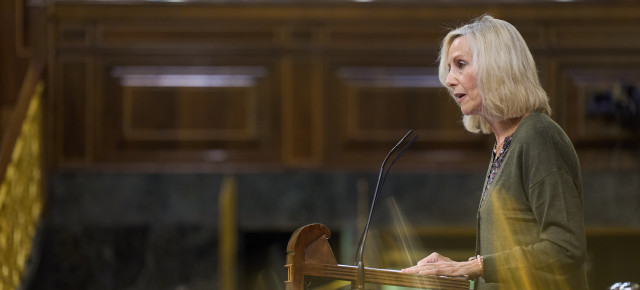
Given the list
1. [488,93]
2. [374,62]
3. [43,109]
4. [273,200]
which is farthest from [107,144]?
[488,93]

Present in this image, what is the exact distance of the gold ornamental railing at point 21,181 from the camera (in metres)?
4.75

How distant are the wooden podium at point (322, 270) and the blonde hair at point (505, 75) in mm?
453

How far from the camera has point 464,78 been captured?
7.79ft

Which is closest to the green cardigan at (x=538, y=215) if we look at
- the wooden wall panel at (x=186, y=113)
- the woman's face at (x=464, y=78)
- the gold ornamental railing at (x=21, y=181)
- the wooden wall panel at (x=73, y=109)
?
the woman's face at (x=464, y=78)

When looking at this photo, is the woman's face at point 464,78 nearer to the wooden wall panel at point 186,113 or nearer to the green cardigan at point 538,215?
the green cardigan at point 538,215

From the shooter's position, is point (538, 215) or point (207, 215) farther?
point (207, 215)

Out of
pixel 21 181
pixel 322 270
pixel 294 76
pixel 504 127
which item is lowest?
pixel 21 181

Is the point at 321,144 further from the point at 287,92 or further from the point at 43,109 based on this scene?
the point at 43,109

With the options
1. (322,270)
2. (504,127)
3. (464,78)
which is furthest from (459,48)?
(322,270)

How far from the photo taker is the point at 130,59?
5645mm

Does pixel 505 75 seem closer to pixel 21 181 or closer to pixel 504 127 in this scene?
pixel 504 127

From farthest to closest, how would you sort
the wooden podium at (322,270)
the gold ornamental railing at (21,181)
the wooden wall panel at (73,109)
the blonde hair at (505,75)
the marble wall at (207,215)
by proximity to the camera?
the wooden wall panel at (73,109) → the marble wall at (207,215) → the gold ornamental railing at (21,181) → the blonde hair at (505,75) → the wooden podium at (322,270)

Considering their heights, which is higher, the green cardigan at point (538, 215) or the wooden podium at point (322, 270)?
the green cardigan at point (538, 215)

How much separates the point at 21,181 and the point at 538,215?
3.49m
